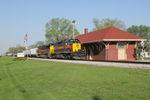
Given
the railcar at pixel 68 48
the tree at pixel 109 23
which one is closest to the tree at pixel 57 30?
the tree at pixel 109 23

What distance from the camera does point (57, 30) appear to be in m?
83.6

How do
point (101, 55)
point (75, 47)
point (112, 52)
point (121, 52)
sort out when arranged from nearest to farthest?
point (75, 47)
point (112, 52)
point (121, 52)
point (101, 55)

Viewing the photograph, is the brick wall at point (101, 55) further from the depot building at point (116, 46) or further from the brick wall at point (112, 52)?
the brick wall at point (112, 52)

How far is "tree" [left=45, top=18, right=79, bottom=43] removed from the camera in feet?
272

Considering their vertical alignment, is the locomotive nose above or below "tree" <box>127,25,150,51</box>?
below

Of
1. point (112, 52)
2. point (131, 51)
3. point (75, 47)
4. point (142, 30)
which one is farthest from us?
point (142, 30)

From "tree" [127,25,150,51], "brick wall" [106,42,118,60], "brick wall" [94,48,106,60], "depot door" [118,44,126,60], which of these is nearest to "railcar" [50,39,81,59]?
"brick wall" [94,48,106,60]

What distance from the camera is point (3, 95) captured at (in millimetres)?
7754

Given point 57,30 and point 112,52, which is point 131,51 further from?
point 57,30

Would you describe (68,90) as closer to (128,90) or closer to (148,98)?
(128,90)

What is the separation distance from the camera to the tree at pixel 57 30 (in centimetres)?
8280

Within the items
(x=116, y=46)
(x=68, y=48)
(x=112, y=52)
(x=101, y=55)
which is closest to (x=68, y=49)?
(x=68, y=48)

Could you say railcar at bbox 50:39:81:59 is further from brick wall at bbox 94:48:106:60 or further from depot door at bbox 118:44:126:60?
depot door at bbox 118:44:126:60

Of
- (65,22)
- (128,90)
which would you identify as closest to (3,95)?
(128,90)
